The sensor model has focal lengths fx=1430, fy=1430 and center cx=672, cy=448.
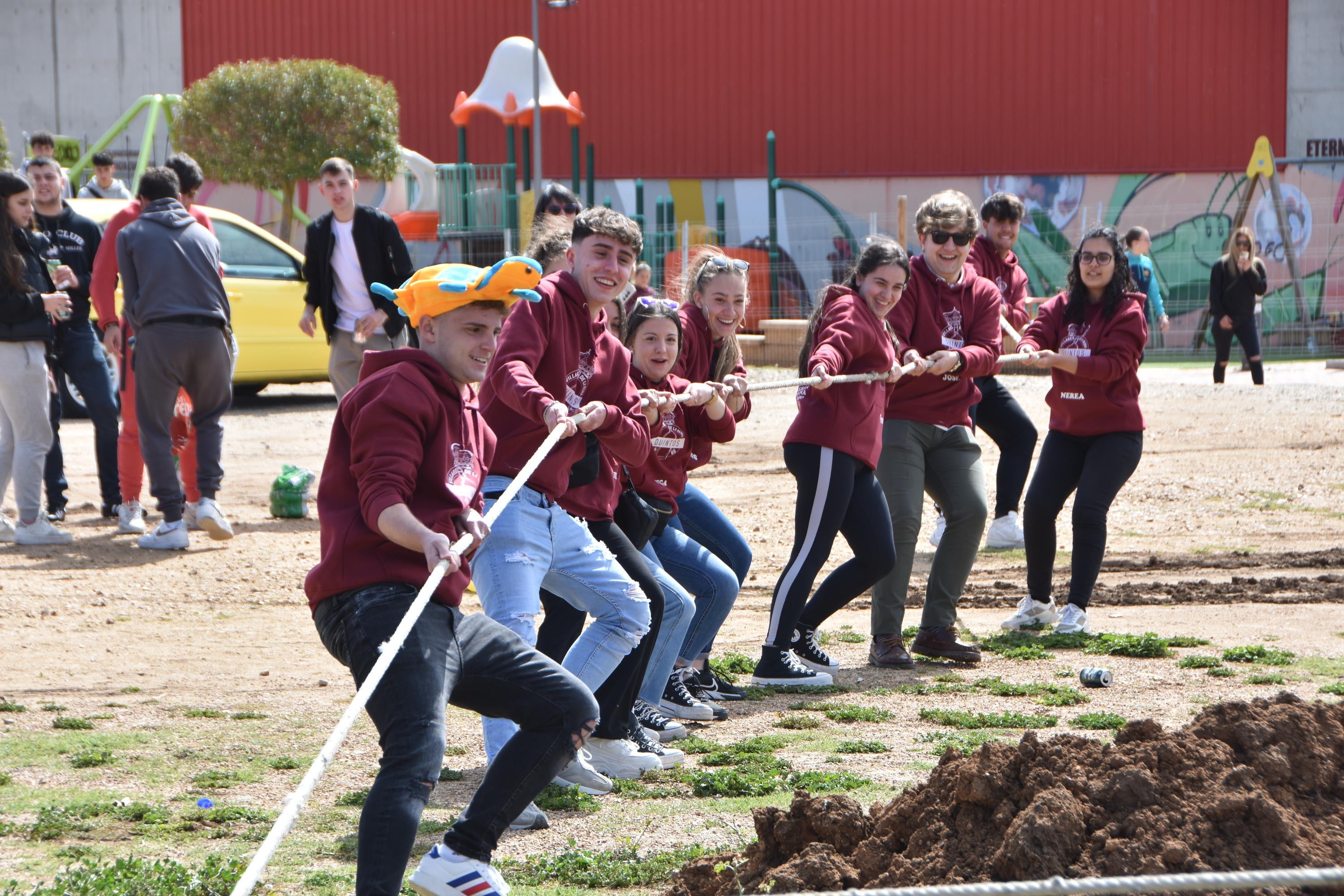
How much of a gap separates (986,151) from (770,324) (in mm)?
11623

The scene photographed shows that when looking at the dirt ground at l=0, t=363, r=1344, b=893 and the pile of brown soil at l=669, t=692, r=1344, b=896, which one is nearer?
the pile of brown soil at l=669, t=692, r=1344, b=896

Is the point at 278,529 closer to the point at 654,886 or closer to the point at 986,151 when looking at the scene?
the point at 654,886

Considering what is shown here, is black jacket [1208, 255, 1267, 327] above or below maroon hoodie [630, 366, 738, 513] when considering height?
above

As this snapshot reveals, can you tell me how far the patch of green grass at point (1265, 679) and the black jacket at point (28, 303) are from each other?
6.59 m

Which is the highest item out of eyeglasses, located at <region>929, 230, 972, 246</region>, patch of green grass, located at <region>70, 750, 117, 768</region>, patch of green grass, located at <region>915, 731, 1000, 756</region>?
eyeglasses, located at <region>929, 230, 972, 246</region>

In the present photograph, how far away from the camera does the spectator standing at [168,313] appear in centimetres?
819

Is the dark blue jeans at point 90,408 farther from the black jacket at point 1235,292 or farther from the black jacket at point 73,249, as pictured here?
the black jacket at point 1235,292

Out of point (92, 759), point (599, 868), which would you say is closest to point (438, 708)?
point (599, 868)

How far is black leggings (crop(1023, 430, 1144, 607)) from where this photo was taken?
268 inches

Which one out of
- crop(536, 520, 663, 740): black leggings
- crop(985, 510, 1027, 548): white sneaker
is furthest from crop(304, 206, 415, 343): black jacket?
crop(536, 520, 663, 740): black leggings

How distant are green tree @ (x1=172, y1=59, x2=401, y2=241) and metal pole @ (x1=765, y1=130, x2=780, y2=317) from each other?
6.76 metres

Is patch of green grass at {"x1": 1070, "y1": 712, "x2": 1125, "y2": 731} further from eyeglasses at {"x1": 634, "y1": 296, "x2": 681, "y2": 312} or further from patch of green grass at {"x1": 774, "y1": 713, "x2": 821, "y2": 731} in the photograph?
eyeglasses at {"x1": 634, "y1": 296, "x2": 681, "y2": 312}

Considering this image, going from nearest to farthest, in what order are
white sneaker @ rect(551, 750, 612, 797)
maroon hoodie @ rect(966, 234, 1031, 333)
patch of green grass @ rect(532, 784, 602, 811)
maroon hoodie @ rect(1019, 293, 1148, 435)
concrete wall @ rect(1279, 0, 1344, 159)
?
patch of green grass @ rect(532, 784, 602, 811), white sneaker @ rect(551, 750, 612, 797), maroon hoodie @ rect(1019, 293, 1148, 435), maroon hoodie @ rect(966, 234, 1031, 333), concrete wall @ rect(1279, 0, 1344, 159)

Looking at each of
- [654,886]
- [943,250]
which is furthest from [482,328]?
[943,250]
